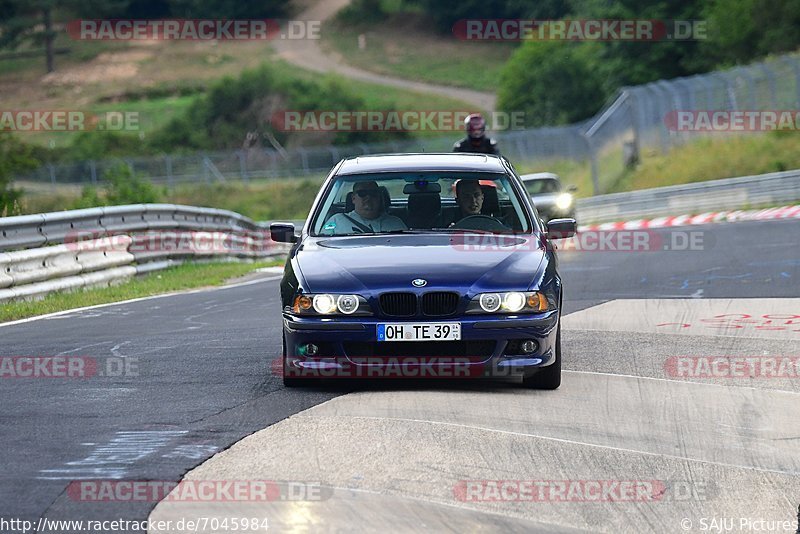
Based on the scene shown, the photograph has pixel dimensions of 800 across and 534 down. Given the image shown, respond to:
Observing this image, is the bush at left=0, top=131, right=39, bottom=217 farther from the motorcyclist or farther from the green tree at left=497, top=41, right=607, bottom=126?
the green tree at left=497, top=41, right=607, bottom=126

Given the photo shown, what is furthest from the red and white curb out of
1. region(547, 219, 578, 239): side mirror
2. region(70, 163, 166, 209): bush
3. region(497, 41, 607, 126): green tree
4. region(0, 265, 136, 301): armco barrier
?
region(497, 41, 607, 126): green tree

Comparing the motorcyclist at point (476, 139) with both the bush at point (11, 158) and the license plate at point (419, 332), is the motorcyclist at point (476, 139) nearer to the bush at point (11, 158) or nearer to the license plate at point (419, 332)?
the license plate at point (419, 332)

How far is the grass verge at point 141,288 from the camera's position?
1580 centimetres

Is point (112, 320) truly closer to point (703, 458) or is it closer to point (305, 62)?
point (703, 458)

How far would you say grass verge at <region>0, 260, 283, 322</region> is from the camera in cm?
1580

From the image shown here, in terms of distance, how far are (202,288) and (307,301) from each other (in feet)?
36.6

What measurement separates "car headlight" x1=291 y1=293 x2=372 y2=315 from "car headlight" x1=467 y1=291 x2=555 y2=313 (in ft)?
2.08

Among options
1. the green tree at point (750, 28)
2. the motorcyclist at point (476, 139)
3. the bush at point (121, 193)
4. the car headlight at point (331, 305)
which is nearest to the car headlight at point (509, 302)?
the car headlight at point (331, 305)

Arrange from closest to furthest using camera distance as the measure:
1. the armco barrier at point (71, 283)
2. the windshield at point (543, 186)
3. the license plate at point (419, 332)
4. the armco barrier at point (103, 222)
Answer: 1. the license plate at point (419, 332)
2. the armco barrier at point (71, 283)
3. the armco barrier at point (103, 222)
4. the windshield at point (543, 186)

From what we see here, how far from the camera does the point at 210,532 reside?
5957 mm

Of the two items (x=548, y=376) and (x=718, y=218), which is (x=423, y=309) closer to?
(x=548, y=376)

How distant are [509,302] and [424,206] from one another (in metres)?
1.47

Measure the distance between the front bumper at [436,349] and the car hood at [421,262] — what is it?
0.20 m

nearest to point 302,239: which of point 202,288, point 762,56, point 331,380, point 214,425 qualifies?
point 331,380
